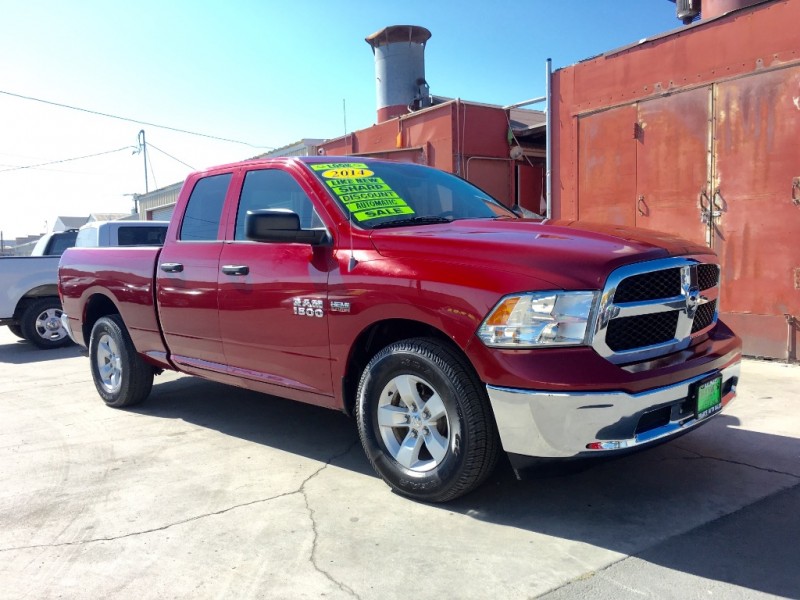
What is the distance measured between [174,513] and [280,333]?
3.89ft

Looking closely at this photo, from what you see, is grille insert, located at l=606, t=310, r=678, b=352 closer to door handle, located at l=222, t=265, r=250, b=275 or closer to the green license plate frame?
the green license plate frame

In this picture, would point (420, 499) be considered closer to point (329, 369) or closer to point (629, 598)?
point (329, 369)

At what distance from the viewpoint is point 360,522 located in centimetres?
327

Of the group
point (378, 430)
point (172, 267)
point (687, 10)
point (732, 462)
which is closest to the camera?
point (378, 430)

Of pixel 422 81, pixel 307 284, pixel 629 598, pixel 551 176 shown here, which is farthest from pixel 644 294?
pixel 422 81

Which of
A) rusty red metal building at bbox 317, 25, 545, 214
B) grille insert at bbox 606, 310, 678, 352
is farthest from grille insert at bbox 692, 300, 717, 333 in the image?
rusty red metal building at bbox 317, 25, 545, 214

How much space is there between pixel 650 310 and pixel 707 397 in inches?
23.6

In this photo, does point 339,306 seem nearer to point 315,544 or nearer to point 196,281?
point 315,544

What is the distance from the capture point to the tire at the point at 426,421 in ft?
10.2

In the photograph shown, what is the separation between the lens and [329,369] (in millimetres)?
3766

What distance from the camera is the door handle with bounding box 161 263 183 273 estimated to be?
4.74 m

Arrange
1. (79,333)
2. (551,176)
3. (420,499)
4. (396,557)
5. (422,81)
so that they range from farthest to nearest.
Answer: (422,81) < (551,176) < (79,333) < (420,499) < (396,557)

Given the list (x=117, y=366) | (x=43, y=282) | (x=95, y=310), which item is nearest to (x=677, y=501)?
(x=117, y=366)

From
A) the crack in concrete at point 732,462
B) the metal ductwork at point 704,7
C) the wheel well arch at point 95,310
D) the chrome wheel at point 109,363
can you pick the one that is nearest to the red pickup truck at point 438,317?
the crack in concrete at point 732,462
